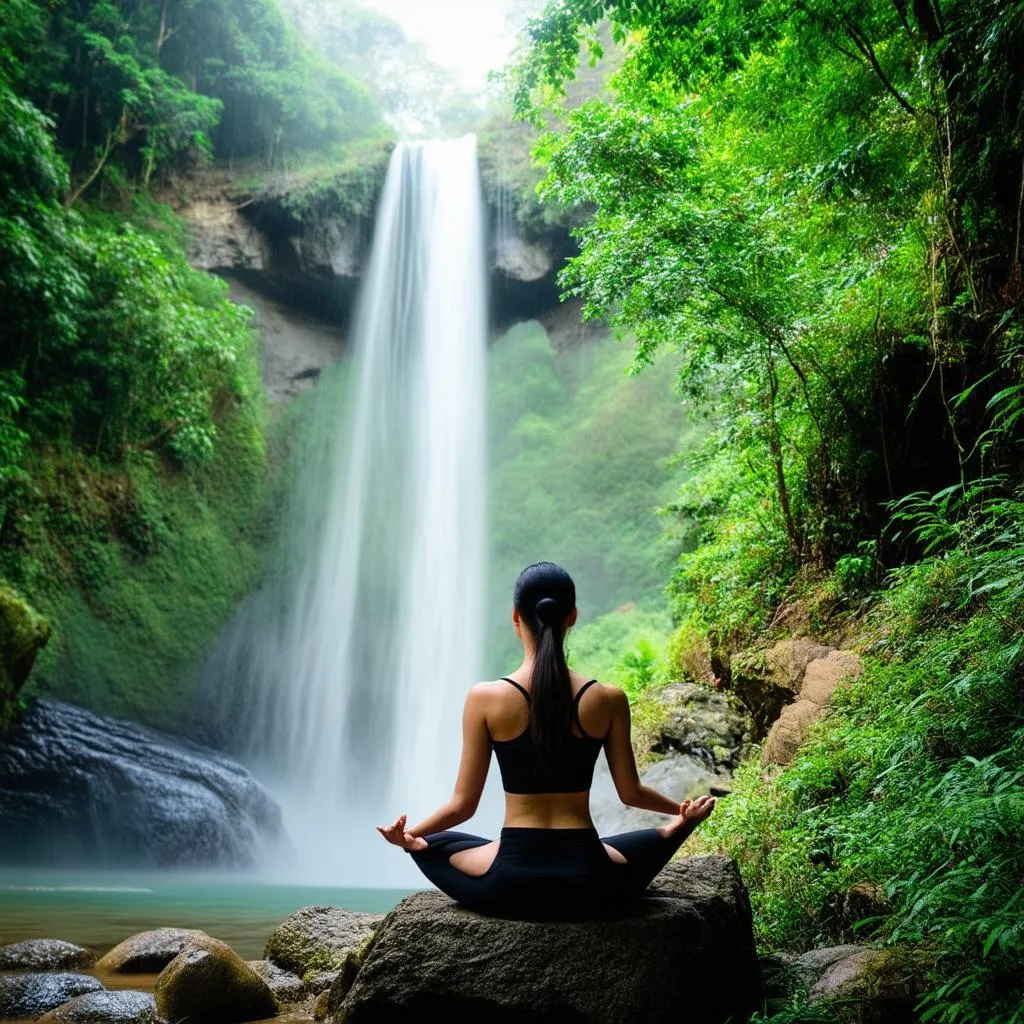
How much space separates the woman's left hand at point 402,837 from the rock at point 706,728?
4733 mm

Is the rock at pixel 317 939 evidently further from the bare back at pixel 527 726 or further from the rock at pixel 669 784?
the bare back at pixel 527 726

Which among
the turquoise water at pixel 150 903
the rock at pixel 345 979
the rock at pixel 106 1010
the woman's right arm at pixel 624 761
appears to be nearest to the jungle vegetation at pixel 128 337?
the turquoise water at pixel 150 903

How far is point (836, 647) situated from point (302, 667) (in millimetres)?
13939

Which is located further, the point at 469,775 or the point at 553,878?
the point at 469,775

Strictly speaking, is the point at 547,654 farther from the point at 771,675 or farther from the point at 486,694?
the point at 771,675

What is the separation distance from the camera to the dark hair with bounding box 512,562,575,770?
2420mm

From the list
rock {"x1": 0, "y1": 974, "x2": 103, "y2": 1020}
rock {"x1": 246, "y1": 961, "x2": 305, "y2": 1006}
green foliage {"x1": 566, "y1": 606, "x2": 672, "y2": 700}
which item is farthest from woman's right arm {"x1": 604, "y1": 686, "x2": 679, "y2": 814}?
green foliage {"x1": 566, "y1": 606, "x2": 672, "y2": 700}

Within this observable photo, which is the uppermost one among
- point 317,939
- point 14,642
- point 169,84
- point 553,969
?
point 169,84

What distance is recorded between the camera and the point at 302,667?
58.4 feet

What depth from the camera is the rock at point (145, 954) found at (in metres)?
4.89

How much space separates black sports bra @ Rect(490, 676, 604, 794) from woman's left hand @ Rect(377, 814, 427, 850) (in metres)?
0.32

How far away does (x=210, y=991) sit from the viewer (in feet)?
13.3

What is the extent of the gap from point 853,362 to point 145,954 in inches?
239

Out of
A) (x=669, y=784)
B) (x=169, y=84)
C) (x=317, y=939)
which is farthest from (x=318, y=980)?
(x=169, y=84)
